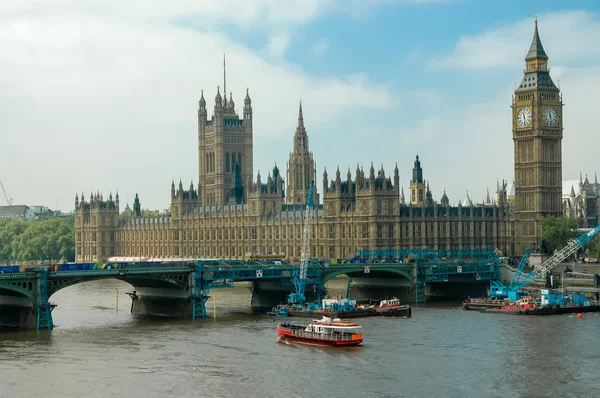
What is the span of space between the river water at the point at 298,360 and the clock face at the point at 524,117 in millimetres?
63750

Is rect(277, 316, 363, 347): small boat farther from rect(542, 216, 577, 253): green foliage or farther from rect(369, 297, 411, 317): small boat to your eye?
rect(542, 216, 577, 253): green foliage

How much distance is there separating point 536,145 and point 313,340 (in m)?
85.8

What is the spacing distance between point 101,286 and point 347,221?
38.7 metres

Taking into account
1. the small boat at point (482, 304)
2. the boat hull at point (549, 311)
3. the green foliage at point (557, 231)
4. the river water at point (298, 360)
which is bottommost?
the river water at point (298, 360)

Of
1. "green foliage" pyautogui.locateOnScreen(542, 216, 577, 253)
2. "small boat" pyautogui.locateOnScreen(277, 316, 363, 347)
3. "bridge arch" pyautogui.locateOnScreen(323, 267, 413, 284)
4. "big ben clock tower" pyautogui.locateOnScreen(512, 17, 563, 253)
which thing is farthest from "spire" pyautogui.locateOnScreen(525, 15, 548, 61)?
"small boat" pyautogui.locateOnScreen(277, 316, 363, 347)

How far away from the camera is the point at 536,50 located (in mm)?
171375

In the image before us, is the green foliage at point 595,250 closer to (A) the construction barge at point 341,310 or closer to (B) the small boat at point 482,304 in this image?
(B) the small boat at point 482,304

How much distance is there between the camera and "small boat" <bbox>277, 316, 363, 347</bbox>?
9100 cm

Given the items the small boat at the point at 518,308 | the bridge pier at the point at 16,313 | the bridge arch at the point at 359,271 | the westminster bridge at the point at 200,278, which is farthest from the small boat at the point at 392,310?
the bridge pier at the point at 16,313

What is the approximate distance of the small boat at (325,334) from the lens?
91000mm

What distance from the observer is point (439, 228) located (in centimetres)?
16875

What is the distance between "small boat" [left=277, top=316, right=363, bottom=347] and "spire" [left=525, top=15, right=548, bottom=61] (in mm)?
87936

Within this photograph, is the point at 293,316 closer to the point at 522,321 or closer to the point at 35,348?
the point at 522,321

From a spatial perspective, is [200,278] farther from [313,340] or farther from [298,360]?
[298,360]
